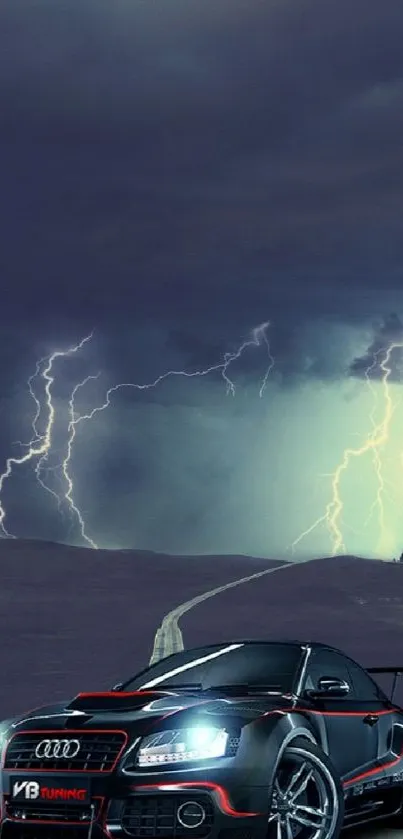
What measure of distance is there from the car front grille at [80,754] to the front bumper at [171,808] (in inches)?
3.8

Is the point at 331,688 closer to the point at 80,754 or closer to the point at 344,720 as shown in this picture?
the point at 344,720

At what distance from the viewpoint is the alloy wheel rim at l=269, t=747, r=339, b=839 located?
8.84 m

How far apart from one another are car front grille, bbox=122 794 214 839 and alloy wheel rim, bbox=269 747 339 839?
1.35ft

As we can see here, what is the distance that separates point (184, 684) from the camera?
9.89 meters

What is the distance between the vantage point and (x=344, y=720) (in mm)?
10023

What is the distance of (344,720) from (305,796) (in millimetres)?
877

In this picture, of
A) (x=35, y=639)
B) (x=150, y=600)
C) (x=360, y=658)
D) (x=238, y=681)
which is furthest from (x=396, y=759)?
(x=150, y=600)

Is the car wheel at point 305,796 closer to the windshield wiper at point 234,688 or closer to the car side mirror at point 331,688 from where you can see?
the car side mirror at point 331,688

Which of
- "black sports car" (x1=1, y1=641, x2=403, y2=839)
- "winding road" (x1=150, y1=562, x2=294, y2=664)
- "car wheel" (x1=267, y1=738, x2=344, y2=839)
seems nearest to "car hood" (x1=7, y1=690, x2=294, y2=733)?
A: "black sports car" (x1=1, y1=641, x2=403, y2=839)

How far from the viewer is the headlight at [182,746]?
28.2ft

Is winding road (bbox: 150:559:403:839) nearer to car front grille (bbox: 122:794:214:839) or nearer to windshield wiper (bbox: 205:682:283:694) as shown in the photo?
windshield wiper (bbox: 205:682:283:694)

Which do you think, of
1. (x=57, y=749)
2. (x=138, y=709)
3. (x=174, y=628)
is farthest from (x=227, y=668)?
(x=174, y=628)

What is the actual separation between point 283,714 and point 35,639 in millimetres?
24436

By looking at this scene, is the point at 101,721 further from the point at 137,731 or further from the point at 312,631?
the point at 312,631
